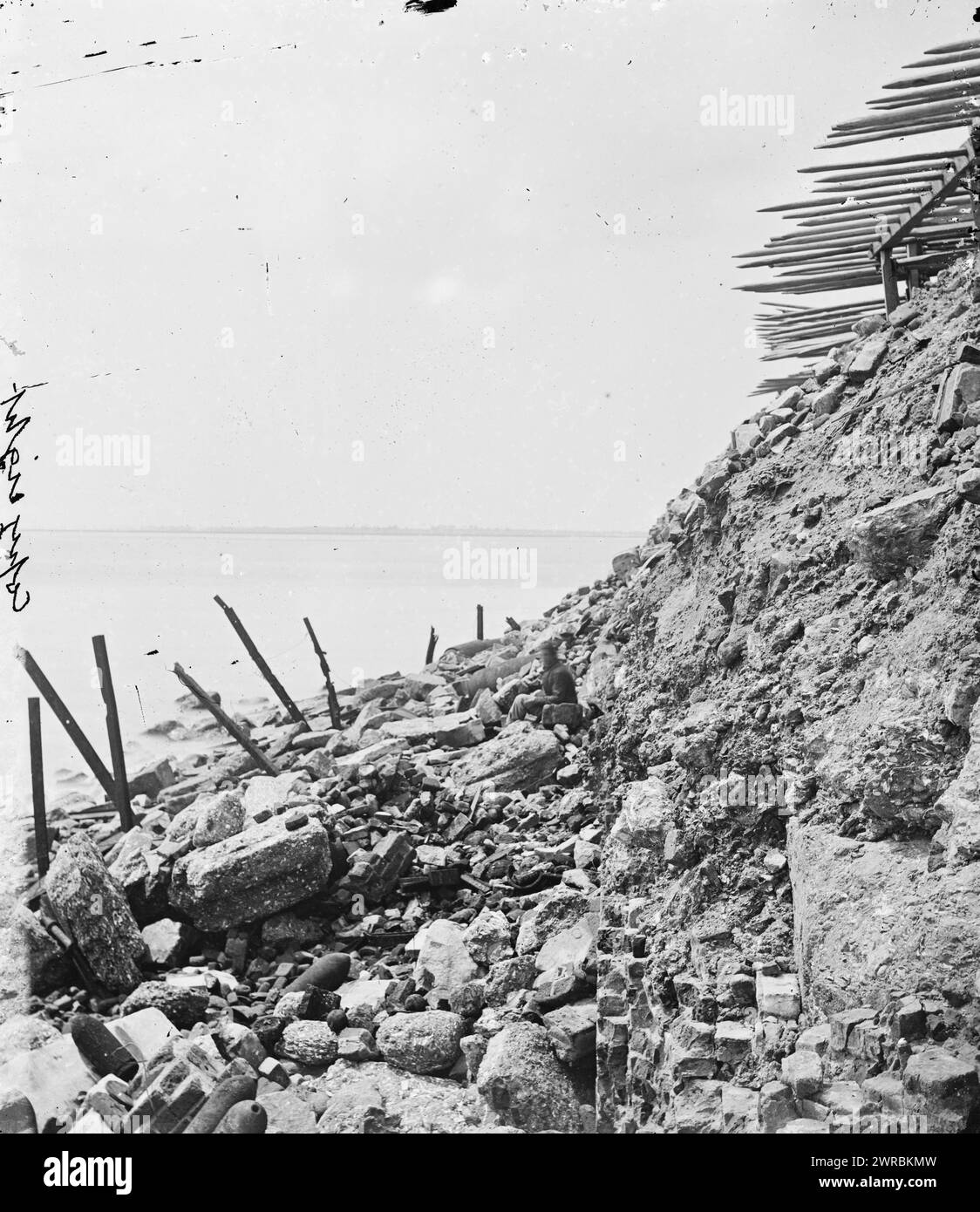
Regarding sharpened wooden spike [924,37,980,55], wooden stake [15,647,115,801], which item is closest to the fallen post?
wooden stake [15,647,115,801]

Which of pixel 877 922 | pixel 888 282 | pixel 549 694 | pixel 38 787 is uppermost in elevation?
pixel 888 282

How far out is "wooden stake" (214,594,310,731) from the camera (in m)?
11.3

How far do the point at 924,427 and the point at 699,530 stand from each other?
2.49m

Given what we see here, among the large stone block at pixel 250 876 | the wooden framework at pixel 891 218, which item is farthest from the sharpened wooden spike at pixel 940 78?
the large stone block at pixel 250 876

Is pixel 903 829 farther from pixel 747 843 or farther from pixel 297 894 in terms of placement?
pixel 297 894

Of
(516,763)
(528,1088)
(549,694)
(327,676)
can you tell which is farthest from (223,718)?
(528,1088)

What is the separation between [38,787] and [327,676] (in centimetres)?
536

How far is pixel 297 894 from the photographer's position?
7383mm

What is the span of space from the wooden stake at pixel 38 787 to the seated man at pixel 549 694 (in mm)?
4421

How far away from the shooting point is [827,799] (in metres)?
4.50

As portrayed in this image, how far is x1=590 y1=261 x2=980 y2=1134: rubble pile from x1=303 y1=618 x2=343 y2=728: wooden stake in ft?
20.2

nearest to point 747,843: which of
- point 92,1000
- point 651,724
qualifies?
point 651,724

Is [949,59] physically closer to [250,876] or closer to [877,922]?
[877,922]
